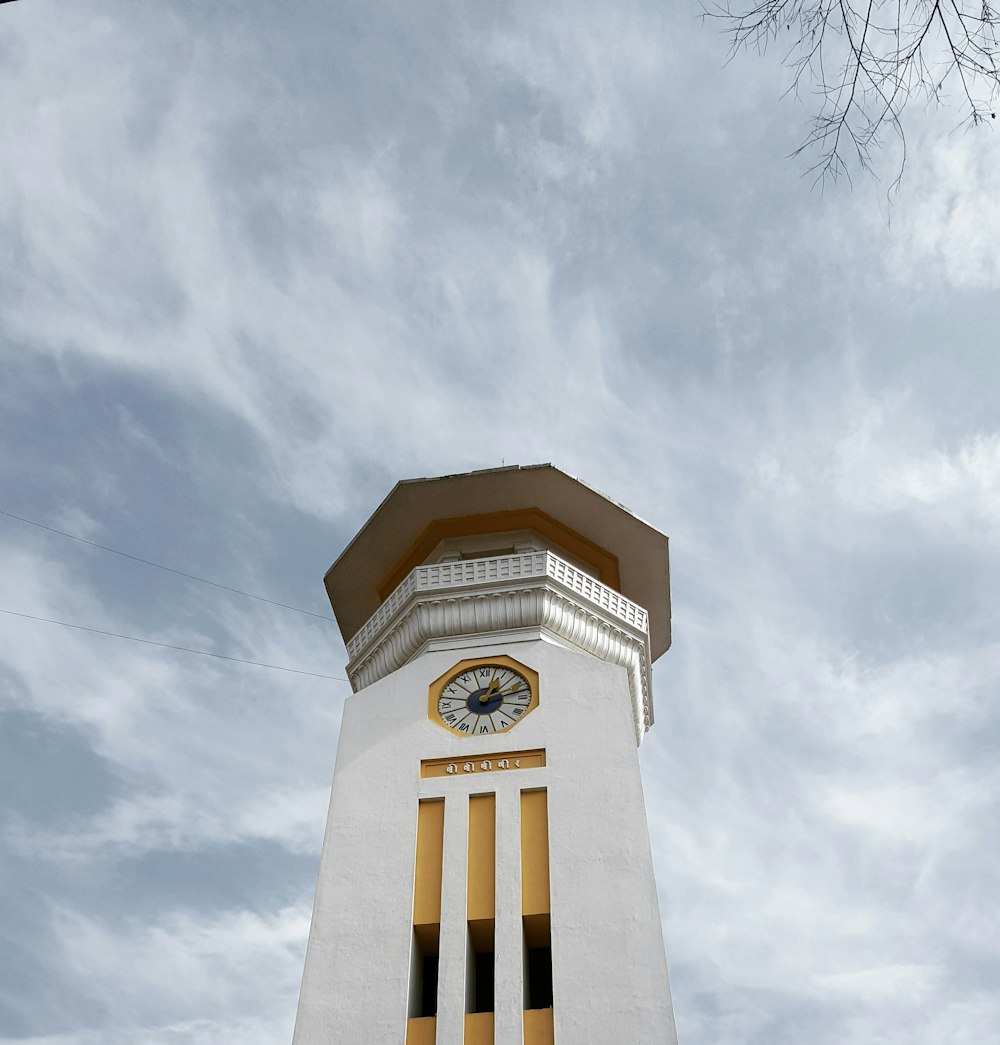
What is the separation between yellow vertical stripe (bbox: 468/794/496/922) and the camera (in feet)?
51.3

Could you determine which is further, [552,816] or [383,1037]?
[552,816]

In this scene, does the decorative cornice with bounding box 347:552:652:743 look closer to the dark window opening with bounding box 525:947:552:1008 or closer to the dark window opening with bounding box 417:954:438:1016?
the dark window opening with bounding box 525:947:552:1008

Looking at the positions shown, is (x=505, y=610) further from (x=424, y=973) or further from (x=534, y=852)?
(x=424, y=973)

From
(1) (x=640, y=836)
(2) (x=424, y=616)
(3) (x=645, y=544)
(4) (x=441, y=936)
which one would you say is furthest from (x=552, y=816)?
(3) (x=645, y=544)

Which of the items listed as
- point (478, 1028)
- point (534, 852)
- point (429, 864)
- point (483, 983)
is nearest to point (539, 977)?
point (483, 983)

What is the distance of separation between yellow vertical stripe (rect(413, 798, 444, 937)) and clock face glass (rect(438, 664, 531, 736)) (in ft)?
5.18

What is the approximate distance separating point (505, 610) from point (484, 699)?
1.80 meters

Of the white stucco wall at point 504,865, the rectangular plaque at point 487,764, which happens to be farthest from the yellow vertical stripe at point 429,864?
the rectangular plaque at point 487,764

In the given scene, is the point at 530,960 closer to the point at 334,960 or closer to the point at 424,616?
the point at 334,960

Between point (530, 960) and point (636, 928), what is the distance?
5.53ft

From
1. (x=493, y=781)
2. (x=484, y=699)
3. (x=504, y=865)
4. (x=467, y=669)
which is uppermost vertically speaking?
(x=467, y=669)

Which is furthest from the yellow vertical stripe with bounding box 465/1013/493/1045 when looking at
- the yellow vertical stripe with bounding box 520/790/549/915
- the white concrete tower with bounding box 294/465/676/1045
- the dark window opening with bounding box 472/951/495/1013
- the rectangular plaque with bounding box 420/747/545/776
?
the rectangular plaque with bounding box 420/747/545/776

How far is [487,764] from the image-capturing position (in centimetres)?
1739

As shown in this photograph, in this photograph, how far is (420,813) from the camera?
1692cm
